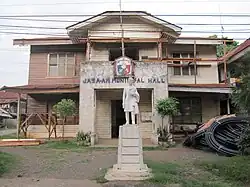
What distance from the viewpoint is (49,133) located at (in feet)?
58.8

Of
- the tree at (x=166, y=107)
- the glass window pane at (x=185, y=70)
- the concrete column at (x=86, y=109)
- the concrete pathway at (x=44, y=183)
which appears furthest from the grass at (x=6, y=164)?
the glass window pane at (x=185, y=70)

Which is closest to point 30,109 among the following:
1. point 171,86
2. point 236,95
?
point 171,86

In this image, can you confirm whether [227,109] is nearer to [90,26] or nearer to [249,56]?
[90,26]

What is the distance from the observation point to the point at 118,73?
16125mm

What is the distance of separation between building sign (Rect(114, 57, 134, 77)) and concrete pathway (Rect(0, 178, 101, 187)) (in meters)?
8.54

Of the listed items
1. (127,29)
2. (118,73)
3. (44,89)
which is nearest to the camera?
(118,73)

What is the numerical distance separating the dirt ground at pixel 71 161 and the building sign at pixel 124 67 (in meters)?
4.32

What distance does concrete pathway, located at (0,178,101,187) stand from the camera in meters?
7.73

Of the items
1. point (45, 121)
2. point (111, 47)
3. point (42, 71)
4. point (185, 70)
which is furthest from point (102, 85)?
point (185, 70)

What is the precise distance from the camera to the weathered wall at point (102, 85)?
1606 centimetres

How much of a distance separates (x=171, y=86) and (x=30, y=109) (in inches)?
362

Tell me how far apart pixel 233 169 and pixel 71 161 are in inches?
218

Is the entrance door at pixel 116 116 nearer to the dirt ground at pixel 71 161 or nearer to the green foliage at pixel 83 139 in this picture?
the green foliage at pixel 83 139

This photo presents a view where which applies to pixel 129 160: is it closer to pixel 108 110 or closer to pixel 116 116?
pixel 108 110
